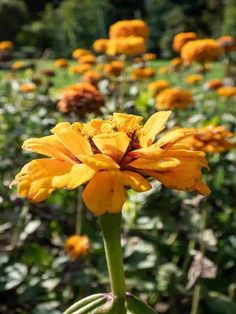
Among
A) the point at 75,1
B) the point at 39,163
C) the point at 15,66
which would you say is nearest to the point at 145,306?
the point at 39,163

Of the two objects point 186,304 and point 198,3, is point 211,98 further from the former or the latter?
point 198,3

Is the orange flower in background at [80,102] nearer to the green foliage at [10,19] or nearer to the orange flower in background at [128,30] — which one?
the orange flower in background at [128,30]

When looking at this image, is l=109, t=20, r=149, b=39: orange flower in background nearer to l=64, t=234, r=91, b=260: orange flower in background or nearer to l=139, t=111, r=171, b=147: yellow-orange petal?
l=64, t=234, r=91, b=260: orange flower in background

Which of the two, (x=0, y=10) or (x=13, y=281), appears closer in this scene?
(x=13, y=281)

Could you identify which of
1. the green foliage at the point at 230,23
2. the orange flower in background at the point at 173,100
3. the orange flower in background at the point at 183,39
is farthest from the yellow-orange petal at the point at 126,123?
the green foliage at the point at 230,23

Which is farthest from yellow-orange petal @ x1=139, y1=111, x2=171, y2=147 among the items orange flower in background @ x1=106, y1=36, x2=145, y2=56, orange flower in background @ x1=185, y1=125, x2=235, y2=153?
orange flower in background @ x1=106, y1=36, x2=145, y2=56

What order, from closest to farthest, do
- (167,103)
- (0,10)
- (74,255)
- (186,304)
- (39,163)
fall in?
1. (39,163)
2. (74,255)
3. (186,304)
4. (167,103)
5. (0,10)

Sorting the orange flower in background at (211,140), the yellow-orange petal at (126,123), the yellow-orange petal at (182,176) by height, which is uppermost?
the yellow-orange petal at (126,123)

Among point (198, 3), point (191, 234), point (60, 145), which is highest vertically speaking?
point (60, 145)
